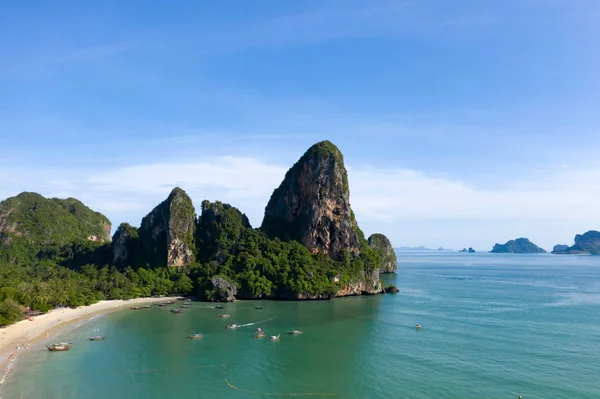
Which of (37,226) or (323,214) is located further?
(37,226)

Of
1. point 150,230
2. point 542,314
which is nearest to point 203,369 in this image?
point 542,314

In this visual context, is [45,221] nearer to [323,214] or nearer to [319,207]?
[319,207]

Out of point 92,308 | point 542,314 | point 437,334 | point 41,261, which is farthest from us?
point 41,261

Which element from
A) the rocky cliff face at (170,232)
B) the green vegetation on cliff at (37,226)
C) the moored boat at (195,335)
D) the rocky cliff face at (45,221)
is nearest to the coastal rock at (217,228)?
the rocky cliff face at (170,232)

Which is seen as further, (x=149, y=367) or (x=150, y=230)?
(x=150, y=230)

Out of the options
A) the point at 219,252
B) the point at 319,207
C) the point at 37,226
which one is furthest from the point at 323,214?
the point at 37,226

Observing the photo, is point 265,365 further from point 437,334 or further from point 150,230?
point 150,230

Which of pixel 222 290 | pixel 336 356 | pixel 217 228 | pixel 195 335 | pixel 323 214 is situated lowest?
pixel 336 356
